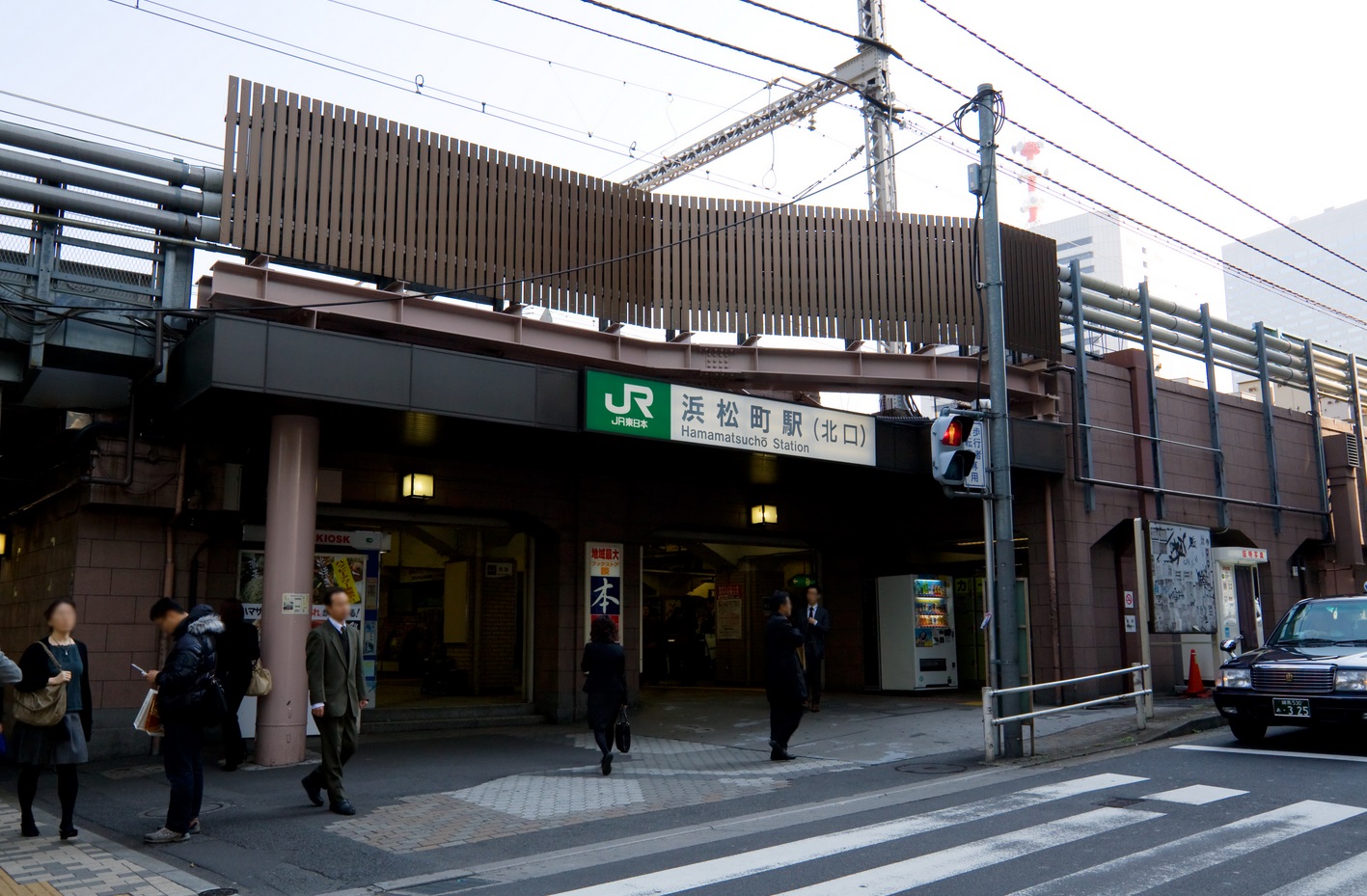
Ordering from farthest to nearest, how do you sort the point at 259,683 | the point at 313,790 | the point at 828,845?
1. the point at 259,683
2. the point at 313,790
3. the point at 828,845

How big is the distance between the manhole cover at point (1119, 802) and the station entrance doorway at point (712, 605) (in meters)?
10.5

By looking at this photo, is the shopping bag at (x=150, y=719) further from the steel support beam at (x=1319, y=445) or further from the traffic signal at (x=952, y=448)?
the steel support beam at (x=1319, y=445)

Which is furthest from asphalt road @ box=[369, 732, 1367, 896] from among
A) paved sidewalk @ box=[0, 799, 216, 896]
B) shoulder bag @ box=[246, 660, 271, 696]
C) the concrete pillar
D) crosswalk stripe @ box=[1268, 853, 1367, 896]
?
the concrete pillar

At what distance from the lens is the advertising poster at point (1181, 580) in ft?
52.4

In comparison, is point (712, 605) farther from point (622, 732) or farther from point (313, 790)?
point (313, 790)

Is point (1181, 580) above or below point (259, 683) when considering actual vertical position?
above

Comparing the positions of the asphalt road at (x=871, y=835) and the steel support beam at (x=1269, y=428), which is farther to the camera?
the steel support beam at (x=1269, y=428)

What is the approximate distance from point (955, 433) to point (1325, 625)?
16.3 ft

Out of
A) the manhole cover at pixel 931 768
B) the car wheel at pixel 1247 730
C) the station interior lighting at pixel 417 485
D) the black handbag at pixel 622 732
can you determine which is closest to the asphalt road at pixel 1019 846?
the manhole cover at pixel 931 768

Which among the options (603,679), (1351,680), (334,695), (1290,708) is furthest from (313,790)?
(1351,680)

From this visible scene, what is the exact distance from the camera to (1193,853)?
22.2 feet

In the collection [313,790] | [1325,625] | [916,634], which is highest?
[1325,625]

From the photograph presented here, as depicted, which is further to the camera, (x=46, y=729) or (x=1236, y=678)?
(x=1236, y=678)

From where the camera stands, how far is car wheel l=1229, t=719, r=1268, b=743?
11484 mm
